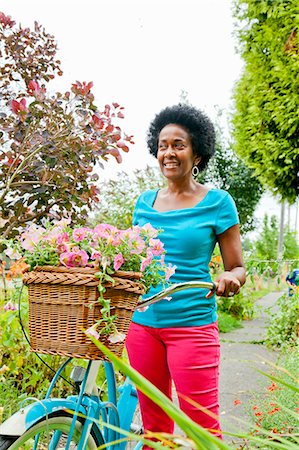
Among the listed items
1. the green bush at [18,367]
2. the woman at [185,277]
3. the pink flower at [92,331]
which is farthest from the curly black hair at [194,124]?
the green bush at [18,367]

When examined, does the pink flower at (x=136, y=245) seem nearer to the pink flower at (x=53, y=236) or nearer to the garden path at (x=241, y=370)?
the pink flower at (x=53, y=236)

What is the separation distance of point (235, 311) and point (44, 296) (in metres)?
6.97

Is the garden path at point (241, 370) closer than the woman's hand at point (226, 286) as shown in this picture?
No

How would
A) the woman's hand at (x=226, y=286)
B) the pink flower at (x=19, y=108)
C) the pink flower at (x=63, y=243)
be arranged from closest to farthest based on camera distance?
the pink flower at (x=63, y=243), the woman's hand at (x=226, y=286), the pink flower at (x=19, y=108)

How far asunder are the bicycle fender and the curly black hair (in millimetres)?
1085

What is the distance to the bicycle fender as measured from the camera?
1563 mm

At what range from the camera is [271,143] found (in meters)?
6.97

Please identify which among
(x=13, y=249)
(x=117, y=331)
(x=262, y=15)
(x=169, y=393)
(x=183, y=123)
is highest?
(x=262, y=15)

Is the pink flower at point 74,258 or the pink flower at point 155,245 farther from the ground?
the pink flower at point 155,245

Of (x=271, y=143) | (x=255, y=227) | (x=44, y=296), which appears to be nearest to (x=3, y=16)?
(x=44, y=296)

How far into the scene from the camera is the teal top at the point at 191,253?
2078 mm

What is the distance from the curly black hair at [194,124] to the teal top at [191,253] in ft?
0.81

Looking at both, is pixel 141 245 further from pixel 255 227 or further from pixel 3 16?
pixel 255 227

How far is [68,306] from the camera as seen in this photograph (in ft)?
4.83
